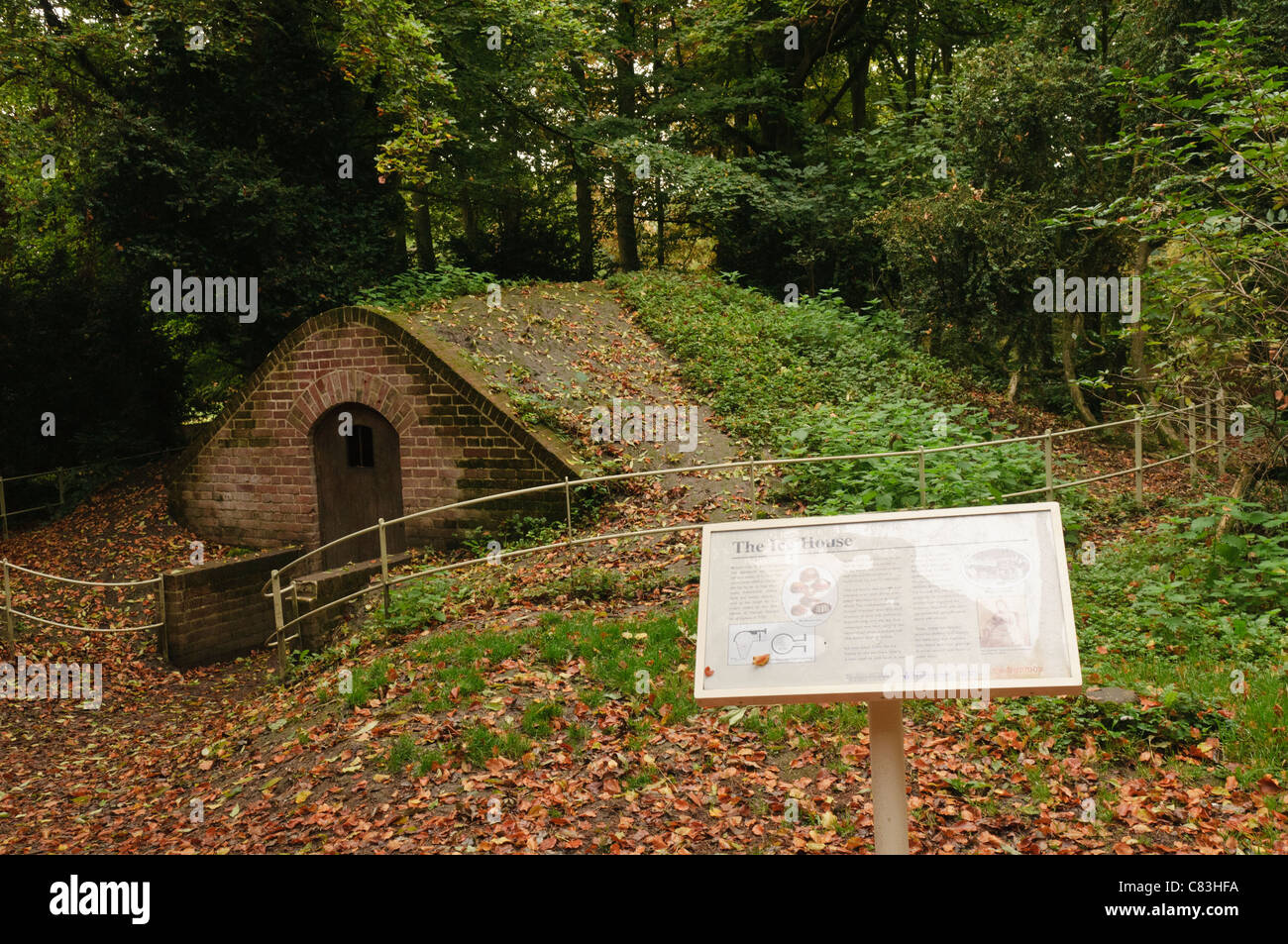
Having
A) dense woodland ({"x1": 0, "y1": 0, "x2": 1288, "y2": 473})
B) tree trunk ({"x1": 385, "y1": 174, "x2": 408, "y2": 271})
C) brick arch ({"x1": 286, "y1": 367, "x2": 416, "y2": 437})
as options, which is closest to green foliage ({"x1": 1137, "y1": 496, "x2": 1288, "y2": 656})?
dense woodland ({"x1": 0, "y1": 0, "x2": 1288, "y2": 473})

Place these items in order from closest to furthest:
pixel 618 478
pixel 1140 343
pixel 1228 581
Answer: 1. pixel 1228 581
2. pixel 618 478
3. pixel 1140 343

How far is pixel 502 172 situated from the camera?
1936 centimetres

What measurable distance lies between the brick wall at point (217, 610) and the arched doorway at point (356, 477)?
0.91m

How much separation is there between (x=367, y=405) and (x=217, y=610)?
345cm

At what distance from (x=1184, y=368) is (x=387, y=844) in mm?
8311

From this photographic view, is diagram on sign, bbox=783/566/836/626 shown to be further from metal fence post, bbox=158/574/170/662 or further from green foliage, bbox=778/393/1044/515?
metal fence post, bbox=158/574/170/662

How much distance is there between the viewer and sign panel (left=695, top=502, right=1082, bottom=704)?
3.25 metres

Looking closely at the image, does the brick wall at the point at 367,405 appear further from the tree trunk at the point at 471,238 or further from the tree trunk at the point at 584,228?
the tree trunk at the point at 584,228

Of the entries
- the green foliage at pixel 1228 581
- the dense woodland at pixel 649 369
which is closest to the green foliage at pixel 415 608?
the dense woodland at pixel 649 369

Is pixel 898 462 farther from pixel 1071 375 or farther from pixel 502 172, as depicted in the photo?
pixel 502 172

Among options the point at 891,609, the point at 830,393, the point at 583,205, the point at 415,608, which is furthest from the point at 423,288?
the point at 891,609

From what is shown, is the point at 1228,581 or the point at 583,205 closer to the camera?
the point at 1228,581
